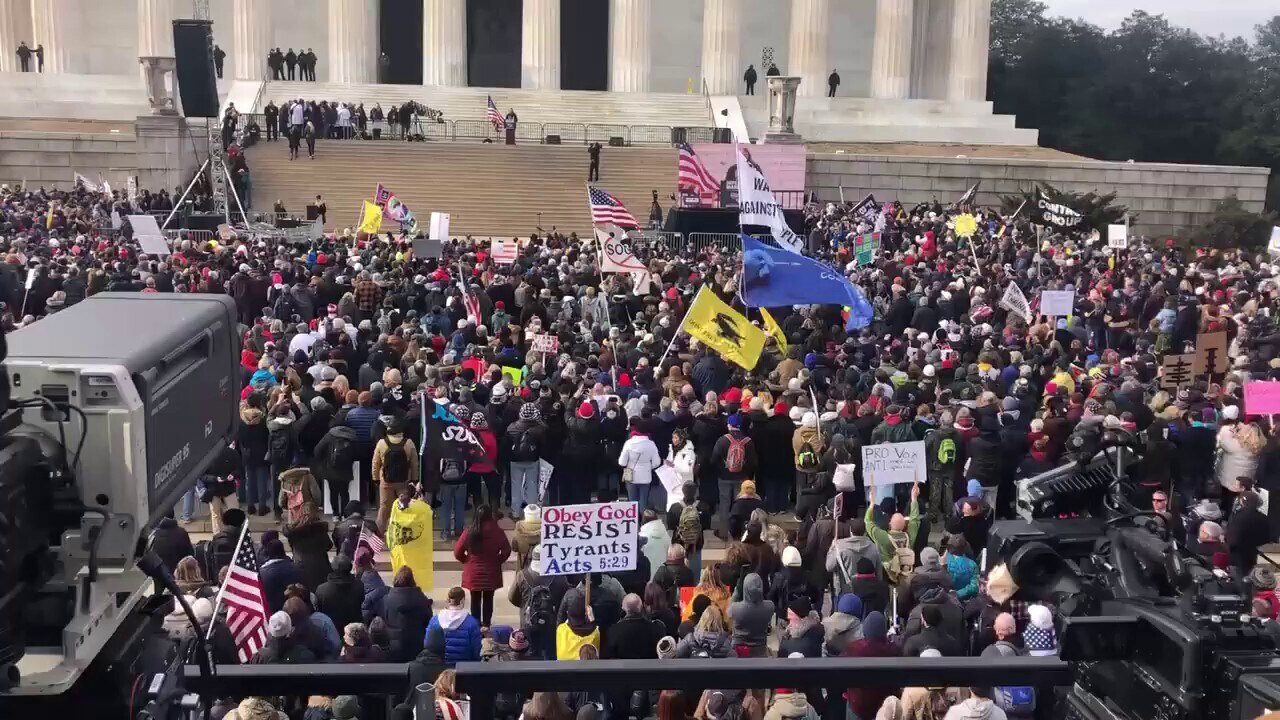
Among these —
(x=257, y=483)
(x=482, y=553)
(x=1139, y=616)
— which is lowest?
(x=257, y=483)

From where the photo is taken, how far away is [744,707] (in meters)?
7.94

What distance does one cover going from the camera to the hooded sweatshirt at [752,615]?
32.1 ft

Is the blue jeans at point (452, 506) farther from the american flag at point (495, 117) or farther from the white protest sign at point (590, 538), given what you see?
the american flag at point (495, 117)

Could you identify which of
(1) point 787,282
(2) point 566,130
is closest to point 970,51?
(2) point 566,130

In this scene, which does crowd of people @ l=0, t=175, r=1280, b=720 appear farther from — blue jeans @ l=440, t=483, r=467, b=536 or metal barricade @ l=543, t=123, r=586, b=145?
Answer: metal barricade @ l=543, t=123, r=586, b=145

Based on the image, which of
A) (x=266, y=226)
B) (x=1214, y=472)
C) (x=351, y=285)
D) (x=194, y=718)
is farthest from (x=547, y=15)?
(x=194, y=718)

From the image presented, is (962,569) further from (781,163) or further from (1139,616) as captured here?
(781,163)

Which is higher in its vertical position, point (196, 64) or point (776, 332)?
point (196, 64)

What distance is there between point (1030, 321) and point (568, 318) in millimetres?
7835

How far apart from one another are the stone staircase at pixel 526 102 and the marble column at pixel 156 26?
5649 mm

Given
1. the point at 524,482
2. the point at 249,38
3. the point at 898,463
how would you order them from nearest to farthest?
the point at 898,463
the point at 524,482
the point at 249,38

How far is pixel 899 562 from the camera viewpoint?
1181 centimetres

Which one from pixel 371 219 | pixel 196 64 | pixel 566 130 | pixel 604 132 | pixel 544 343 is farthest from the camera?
pixel 566 130

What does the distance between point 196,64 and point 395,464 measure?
24.3 meters
